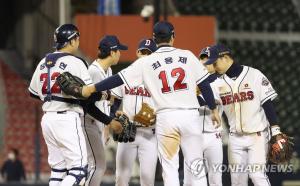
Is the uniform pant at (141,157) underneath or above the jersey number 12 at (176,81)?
underneath

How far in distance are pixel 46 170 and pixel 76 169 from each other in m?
8.38

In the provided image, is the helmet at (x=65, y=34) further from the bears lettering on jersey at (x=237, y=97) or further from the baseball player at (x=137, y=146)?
the bears lettering on jersey at (x=237, y=97)

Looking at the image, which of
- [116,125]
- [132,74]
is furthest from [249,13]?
[132,74]

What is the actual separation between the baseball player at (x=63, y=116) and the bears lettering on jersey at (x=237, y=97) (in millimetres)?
2286

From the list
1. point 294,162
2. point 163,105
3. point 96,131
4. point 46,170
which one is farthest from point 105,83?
point 46,170

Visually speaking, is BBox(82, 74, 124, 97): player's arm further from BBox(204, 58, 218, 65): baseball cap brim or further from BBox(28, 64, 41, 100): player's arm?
BBox(204, 58, 218, 65): baseball cap brim

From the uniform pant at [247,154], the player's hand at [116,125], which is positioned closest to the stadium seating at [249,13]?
the uniform pant at [247,154]

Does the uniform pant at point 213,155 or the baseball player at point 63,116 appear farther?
the uniform pant at point 213,155

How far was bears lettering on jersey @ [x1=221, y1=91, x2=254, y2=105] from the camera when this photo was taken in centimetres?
1069

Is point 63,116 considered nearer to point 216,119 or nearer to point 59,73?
point 59,73

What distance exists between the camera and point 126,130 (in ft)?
32.1

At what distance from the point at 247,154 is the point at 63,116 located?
2.69 m

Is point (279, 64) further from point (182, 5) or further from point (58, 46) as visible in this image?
point (58, 46)

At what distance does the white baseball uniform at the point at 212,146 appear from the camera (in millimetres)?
11094
